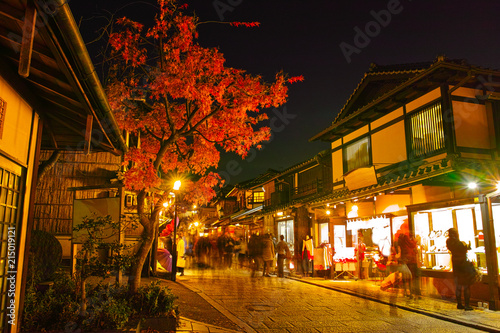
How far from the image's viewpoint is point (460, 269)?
10.8 metres

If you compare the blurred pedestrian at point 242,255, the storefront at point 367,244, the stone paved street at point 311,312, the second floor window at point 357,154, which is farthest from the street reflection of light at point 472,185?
the blurred pedestrian at point 242,255

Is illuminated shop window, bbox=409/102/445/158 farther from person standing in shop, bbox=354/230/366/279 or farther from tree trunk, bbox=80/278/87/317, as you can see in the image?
tree trunk, bbox=80/278/87/317

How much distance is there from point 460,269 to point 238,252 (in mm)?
19887

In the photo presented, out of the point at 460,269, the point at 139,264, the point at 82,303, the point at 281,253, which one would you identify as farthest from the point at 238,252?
the point at 82,303

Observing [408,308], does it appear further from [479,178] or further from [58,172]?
[58,172]

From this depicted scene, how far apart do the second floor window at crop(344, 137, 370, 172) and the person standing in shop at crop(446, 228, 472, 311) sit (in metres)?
7.40

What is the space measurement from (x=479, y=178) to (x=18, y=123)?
11.9 meters

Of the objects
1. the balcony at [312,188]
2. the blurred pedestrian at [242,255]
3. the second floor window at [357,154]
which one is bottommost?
the blurred pedestrian at [242,255]

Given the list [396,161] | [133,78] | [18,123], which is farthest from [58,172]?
[396,161]

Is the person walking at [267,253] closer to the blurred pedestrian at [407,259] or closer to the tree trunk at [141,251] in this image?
the blurred pedestrian at [407,259]

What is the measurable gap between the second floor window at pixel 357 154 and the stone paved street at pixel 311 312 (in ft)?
23.3

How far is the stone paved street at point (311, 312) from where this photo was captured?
8375 millimetres

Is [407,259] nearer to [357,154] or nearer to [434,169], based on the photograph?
[434,169]

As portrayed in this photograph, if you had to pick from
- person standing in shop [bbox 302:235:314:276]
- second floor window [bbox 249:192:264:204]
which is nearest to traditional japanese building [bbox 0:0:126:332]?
person standing in shop [bbox 302:235:314:276]
